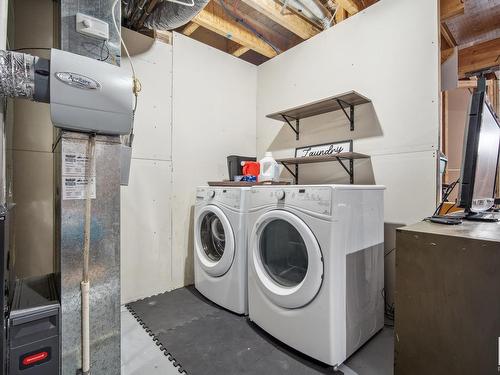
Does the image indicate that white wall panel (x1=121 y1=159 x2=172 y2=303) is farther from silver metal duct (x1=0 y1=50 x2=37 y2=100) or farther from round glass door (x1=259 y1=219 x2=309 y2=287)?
silver metal duct (x1=0 y1=50 x2=37 y2=100)

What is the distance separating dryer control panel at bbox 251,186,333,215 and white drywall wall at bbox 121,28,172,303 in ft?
3.47

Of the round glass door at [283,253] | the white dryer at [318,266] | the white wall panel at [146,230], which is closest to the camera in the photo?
the white dryer at [318,266]

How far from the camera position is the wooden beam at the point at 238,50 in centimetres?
284

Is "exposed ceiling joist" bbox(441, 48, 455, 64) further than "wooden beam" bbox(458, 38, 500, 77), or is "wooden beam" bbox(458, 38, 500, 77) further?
"wooden beam" bbox(458, 38, 500, 77)

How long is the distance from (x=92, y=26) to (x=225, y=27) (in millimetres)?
1641

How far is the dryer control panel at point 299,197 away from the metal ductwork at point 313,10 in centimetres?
170

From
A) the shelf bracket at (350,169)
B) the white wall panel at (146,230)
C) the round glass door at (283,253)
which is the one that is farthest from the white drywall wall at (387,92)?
the white wall panel at (146,230)

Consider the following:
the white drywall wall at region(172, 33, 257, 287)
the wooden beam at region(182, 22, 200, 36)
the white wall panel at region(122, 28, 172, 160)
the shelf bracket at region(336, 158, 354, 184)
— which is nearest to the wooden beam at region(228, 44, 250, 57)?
the white drywall wall at region(172, 33, 257, 287)

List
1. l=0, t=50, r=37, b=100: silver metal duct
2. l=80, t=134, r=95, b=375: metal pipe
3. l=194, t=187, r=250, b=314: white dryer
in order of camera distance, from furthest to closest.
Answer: l=194, t=187, r=250, b=314: white dryer → l=80, t=134, r=95, b=375: metal pipe → l=0, t=50, r=37, b=100: silver metal duct

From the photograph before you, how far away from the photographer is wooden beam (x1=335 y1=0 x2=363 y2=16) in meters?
2.09

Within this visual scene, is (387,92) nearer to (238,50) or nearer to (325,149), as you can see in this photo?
(325,149)

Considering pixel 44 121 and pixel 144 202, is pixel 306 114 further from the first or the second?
pixel 44 121

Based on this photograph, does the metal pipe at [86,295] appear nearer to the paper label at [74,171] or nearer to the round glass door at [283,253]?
the paper label at [74,171]

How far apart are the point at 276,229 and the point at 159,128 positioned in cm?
142
